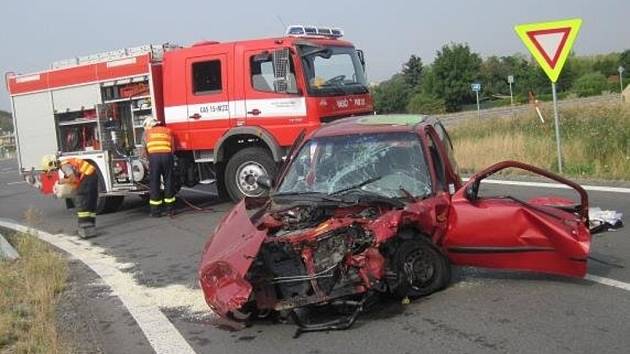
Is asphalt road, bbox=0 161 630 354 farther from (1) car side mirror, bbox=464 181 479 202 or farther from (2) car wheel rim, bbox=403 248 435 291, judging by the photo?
(1) car side mirror, bbox=464 181 479 202

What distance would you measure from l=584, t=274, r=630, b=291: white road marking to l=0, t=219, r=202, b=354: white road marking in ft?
10.5

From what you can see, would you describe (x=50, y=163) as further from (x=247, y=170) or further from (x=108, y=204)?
(x=247, y=170)

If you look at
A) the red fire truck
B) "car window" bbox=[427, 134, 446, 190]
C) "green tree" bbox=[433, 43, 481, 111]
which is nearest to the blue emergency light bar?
the red fire truck

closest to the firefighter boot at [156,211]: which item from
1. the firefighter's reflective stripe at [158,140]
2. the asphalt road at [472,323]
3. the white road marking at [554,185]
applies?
the firefighter's reflective stripe at [158,140]

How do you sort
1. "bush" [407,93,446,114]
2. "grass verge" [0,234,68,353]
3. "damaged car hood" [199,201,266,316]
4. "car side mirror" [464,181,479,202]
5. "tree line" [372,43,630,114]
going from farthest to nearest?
1. "tree line" [372,43,630,114]
2. "bush" [407,93,446,114]
3. "car side mirror" [464,181,479,202]
4. "grass verge" [0,234,68,353]
5. "damaged car hood" [199,201,266,316]

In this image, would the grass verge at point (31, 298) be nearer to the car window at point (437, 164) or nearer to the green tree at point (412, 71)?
the car window at point (437, 164)

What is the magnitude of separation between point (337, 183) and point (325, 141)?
0.65 m

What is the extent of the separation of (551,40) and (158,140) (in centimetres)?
681

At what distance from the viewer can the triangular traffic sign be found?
1182 cm

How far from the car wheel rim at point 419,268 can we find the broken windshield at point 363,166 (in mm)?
565

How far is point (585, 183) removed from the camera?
1138cm

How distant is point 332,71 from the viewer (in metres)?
11.7

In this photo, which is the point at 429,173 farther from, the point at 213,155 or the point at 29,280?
the point at 213,155

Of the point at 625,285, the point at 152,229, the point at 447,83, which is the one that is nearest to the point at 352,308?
the point at 625,285
